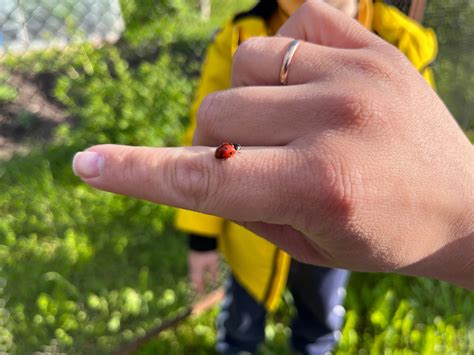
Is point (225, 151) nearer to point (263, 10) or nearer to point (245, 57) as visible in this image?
point (245, 57)

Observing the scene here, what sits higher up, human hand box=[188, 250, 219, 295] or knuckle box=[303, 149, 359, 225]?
knuckle box=[303, 149, 359, 225]

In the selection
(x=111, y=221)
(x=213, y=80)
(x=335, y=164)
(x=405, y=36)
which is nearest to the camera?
(x=335, y=164)


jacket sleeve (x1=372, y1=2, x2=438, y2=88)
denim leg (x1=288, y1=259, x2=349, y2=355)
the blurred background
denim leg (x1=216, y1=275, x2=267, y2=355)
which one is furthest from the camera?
the blurred background

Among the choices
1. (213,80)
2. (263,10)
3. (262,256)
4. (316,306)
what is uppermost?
(263,10)

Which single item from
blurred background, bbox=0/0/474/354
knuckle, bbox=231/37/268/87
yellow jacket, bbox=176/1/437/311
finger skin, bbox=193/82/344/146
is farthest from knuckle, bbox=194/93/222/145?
blurred background, bbox=0/0/474/354

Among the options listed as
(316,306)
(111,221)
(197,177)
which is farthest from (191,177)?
(111,221)

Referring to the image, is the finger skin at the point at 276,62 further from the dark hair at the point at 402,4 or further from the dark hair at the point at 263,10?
the dark hair at the point at 402,4

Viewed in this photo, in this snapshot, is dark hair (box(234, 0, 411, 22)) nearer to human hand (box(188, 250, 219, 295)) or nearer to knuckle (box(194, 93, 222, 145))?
knuckle (box(194, 93, 222, 145))
